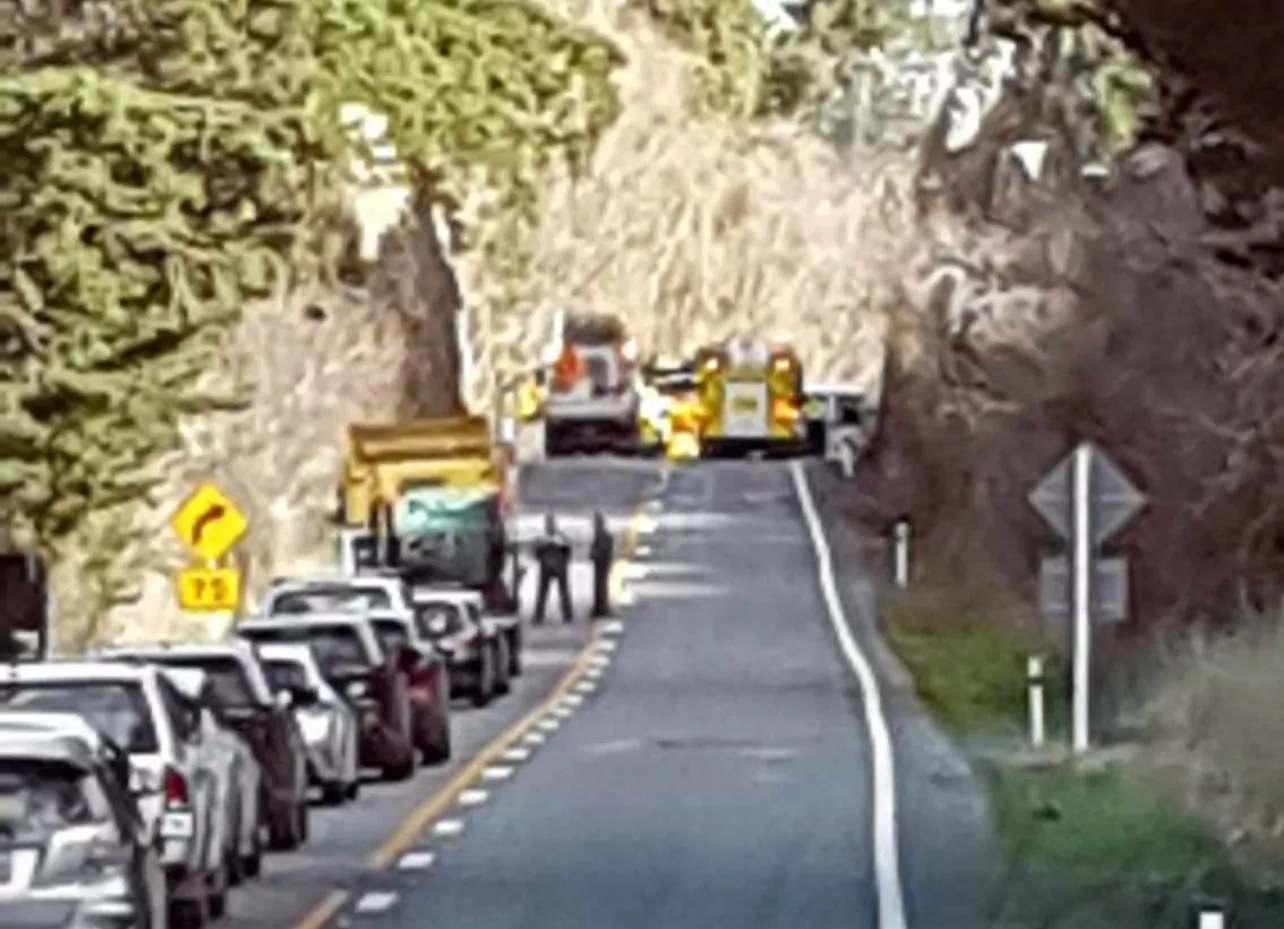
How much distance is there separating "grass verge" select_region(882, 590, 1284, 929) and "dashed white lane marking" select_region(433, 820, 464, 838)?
3.65 m

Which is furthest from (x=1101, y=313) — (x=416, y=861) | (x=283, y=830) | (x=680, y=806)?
(x=416, y=861)

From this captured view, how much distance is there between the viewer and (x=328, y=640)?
1732 inches

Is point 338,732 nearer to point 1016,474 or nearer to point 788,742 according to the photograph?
point 788,742

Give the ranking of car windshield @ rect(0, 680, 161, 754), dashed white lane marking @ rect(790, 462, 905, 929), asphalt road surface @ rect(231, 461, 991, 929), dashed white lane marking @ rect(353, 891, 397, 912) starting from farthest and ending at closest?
dashed white lane marking @ rect(790, 462, 905, 929)
asphalt road surface @ rect(231, 461, 991, 929)
dashed white lane marking @ rect(353, 891, 397, 912)
car windshield @ rect(0, 680, 161, 754)

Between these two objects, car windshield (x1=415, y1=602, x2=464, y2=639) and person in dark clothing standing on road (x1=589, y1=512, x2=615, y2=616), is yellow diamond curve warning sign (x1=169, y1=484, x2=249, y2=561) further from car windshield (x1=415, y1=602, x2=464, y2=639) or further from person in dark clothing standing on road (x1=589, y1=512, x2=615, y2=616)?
person in dark clothing standing on road (x1=589, y1=512, x2=615, y2=616)

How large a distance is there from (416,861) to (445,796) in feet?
23.7

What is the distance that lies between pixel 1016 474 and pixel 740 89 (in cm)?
7561

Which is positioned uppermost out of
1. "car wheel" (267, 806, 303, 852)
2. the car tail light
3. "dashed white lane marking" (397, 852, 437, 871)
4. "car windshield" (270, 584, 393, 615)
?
the car tail light

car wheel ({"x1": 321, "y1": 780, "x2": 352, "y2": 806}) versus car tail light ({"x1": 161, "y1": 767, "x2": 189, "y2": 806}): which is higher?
car tail light ({"x1": 161, "y1": 767, "x2": 189, "y2": 806})

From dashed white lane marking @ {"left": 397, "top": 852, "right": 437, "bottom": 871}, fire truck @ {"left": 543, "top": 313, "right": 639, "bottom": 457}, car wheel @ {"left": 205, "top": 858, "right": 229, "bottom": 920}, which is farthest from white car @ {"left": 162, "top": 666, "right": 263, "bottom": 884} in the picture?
fire truck @ {"left": 543, "top": 313, "right": 639, "bottom": 457}

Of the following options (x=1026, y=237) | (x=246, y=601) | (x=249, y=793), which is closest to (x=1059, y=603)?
(x=249, y=793)

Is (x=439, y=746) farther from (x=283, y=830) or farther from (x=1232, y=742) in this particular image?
(x=1232, y=742)

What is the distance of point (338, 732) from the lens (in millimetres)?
40281

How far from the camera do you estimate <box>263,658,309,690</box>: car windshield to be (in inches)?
1549
